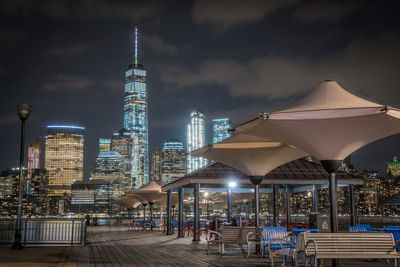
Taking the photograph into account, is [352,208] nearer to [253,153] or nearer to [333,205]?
[253,153]

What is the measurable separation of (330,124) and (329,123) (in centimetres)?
5

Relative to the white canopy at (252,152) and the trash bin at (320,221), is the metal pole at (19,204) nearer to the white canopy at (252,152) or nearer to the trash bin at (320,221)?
the white canopy at (252,152)

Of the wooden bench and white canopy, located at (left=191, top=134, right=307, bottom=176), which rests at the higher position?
white canopy, located at (left=191, top=134, right=307, bottom=176)

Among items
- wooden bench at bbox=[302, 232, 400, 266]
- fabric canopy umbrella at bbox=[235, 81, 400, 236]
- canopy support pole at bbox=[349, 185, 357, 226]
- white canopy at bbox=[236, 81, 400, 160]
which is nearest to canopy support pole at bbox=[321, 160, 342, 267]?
fabric canopy umbrella at bbox=[235, 81, 400, 236]

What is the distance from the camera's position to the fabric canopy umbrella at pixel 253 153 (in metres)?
13.3

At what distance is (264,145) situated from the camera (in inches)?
521

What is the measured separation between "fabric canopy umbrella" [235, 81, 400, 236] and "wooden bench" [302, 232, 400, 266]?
50cm

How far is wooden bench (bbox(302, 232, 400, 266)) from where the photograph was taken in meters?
8.38

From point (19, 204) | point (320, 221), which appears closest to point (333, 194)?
point (320, 221)

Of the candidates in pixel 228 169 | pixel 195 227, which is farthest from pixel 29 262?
pixel 228 169

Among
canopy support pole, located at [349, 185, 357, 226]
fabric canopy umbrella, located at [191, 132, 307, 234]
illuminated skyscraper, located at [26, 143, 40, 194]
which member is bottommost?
canopy support pole, located at [349, 185, 357, 226]

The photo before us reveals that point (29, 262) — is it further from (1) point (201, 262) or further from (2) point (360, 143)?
(2) point (360, 143)

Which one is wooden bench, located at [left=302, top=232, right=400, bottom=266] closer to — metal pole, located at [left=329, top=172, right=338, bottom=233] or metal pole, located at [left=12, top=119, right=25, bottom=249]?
metal pole, located at [left=329, top=172, right=338, bottom=233]

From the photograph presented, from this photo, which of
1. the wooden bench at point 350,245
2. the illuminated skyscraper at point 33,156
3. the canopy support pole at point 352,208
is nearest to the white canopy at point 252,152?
the wooden bench at point 350,245
